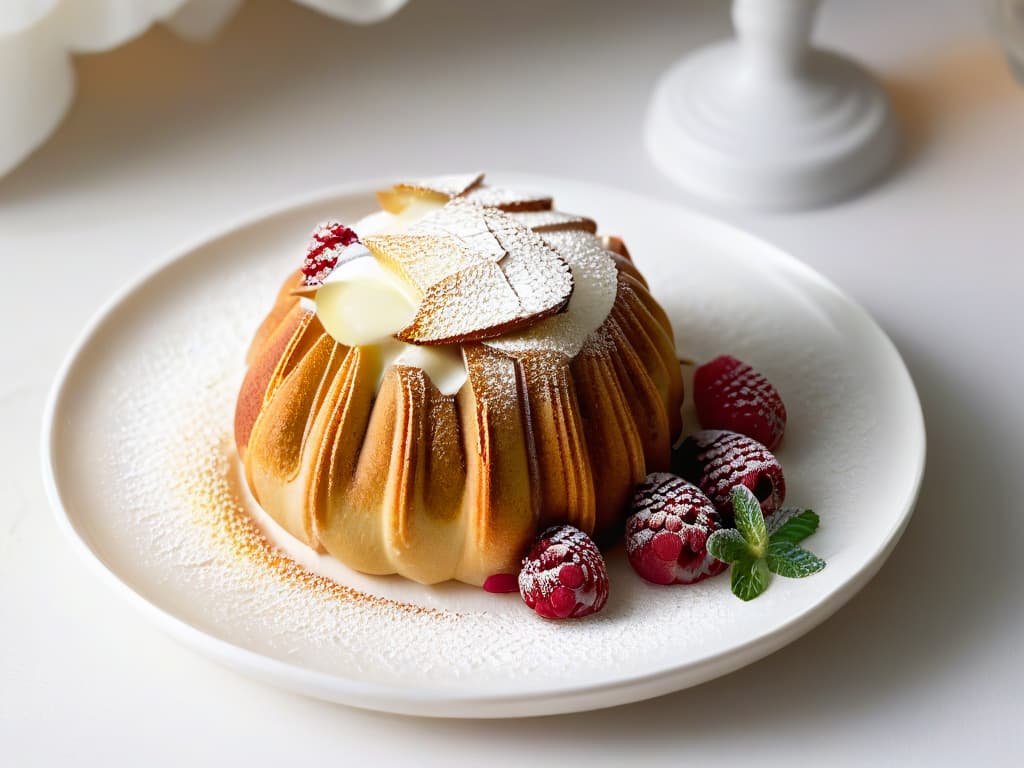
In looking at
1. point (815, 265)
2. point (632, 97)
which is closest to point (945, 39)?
point (632, 97)

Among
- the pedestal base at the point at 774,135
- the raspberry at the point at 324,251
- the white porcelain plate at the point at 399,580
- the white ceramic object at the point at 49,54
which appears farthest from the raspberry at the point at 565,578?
the white ceramic object at the point at 49,54

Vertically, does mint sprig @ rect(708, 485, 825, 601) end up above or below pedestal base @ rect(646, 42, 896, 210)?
below

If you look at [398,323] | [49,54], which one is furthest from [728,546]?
[49,54]

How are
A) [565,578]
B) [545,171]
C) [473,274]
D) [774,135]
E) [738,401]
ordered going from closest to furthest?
[565,578], [473,274], [738,401], [774,135], [545,171]

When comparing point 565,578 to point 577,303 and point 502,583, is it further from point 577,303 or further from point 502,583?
point 577,303

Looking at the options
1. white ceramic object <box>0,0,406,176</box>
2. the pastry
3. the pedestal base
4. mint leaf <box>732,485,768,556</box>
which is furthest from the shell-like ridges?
white ceramic object <box>0,0,406,176</box>

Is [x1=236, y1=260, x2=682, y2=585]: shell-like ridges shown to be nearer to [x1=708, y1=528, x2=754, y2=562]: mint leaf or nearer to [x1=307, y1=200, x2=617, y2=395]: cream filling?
[x1=307, y1=200, x2=617, y2=395]: cream filling
